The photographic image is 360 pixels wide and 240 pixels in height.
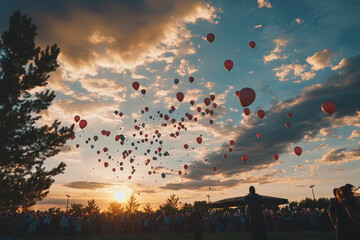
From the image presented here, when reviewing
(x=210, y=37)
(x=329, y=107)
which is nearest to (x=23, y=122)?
(x=210, y=37)

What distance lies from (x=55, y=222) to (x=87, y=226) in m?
2.61

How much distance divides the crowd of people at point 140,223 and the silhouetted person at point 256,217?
32.1 feet

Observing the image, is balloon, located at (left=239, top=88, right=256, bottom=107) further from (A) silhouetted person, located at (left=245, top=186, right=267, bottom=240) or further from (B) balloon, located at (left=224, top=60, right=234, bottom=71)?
(A) silhouetted person, located at (left=245, top=186, right=267, bottom=240)

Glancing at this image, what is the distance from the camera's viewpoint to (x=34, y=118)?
13.0 m

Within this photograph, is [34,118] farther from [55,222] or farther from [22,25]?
[55,222]

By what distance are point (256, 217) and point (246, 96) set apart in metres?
6.21

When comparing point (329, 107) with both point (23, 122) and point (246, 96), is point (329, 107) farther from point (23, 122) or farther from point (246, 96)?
point (23, 122)

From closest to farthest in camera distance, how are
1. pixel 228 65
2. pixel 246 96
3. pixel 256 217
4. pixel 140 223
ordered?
pixel 256 217 < pixel 246 96 < pixel 228 65 < pixel 140 223

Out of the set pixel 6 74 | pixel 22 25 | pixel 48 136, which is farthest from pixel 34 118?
pixel 22 25

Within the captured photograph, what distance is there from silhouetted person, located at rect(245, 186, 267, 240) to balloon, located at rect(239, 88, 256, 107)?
5.56 metres

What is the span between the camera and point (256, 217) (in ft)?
21.4

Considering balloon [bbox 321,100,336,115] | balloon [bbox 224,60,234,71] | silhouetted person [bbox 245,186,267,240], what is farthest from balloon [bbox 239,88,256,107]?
silhouetted person [bbox 245,186,267,240]

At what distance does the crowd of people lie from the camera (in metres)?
16.5

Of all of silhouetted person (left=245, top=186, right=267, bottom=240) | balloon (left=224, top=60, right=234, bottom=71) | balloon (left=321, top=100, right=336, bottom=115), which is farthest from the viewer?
balloon (left=224, top=60, right=234, bottom=71)
